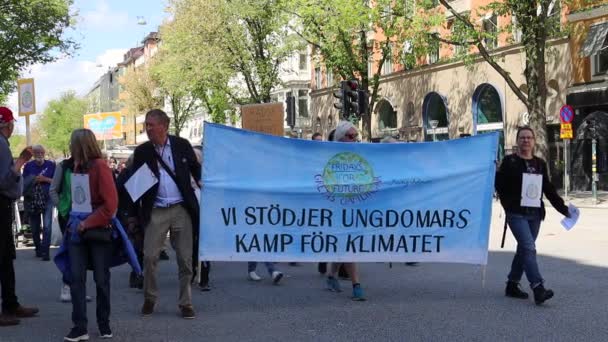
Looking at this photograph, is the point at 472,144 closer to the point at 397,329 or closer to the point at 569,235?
the point at 397,329

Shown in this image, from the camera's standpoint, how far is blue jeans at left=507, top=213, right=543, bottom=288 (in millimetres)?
8477

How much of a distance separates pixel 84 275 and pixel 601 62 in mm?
28641

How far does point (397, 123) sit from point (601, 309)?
127 ft

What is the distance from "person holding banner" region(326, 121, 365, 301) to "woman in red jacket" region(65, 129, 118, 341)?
2.80m

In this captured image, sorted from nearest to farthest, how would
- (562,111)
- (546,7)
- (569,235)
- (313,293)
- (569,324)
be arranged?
(569,324) < (313,293) < (569,235) < (546,7) < (562,111)

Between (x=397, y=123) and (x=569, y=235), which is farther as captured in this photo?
(x=397, y=123)

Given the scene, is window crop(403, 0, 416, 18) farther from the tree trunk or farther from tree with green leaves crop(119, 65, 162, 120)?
tree with green leaves crop(119, 65, 162, 120)

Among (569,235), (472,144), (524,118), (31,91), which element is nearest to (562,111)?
(524,118)

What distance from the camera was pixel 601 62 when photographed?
32.1 m

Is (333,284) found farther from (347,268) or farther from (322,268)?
(322,268)

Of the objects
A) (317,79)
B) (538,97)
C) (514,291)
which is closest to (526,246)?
(514,291)

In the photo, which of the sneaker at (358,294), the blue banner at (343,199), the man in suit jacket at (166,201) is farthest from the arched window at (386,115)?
the man in suit jacket at (166,201)

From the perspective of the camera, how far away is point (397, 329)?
7.29 meters

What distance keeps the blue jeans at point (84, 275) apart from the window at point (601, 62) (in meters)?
28.2
